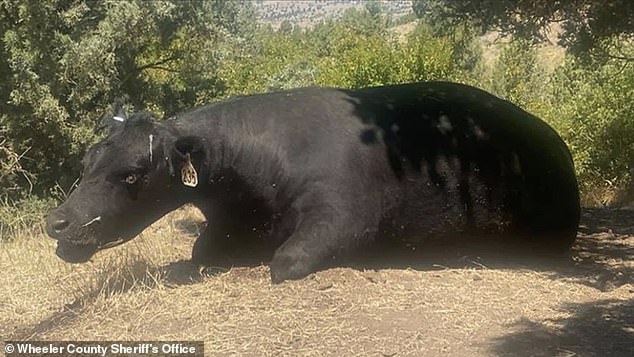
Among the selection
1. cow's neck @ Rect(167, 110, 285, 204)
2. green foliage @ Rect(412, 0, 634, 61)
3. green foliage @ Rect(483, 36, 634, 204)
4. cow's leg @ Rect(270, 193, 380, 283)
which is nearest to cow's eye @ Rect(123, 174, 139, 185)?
cow's neck @ Rect(167, 110, 285, 204)

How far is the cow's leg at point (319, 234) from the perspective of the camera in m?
6.11

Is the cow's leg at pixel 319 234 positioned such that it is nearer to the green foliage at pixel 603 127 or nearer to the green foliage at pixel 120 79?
the green foliage at pixel 120 79

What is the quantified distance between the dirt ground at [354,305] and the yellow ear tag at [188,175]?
2.67ft

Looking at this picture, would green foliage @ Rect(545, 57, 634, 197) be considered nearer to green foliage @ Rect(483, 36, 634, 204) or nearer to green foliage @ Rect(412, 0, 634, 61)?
green foliage @ Rect(483, 36, 634, 204)

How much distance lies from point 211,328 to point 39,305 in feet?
6.33

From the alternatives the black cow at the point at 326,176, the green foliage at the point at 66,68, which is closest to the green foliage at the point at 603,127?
the green foliage at the point at 66,68

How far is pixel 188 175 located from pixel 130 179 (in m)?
0.47

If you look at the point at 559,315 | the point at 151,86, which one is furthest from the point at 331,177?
the point at 151,86

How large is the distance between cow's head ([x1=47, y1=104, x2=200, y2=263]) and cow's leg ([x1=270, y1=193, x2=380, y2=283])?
104cm

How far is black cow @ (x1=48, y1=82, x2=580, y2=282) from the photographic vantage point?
6.11 metres

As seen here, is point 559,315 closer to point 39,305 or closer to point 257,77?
point 39,305

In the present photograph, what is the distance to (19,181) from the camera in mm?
13555

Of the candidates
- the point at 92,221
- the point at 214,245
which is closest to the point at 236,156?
the point at 214,245

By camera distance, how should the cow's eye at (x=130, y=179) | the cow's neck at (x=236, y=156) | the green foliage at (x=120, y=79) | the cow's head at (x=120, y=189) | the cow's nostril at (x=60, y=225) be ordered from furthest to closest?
the green foliage at (x=120, y=79), the cow's neck at (x=236, y=156), the cow's eye at (x=130, y=179), the cow's head at (x=120, y=189), the cow's nostril at (x=60, y=225)
